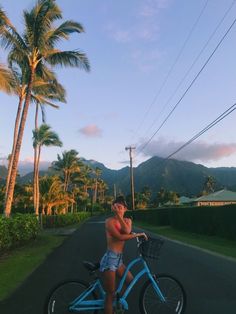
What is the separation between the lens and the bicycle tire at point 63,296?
6637 mm

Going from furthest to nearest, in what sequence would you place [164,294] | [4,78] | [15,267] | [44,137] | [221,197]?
1. [221,197]
2. [44,137]
3. [4,78]
4. [15,267]
5. [164,294]

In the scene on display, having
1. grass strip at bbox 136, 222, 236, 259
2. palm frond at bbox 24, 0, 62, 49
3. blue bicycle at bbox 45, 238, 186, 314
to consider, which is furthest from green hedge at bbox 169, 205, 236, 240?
blue bicycle at bbox 45, 238, 186, 314

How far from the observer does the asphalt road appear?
8234 millimetres

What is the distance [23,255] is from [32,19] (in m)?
15.0

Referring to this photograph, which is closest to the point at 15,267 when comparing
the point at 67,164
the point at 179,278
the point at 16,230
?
the point at 179,278

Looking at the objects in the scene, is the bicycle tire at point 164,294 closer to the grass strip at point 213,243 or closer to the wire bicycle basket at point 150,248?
the wire bicycle basket at point 150,248

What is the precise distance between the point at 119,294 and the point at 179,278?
5.17 m

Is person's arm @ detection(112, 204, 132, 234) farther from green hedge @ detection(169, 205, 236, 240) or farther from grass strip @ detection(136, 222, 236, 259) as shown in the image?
green hedge @ detection(169, 205, 236, 240)

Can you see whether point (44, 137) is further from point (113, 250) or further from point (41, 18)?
point (113, 250)

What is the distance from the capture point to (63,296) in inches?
263

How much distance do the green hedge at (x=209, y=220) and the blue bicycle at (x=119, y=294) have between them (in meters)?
21.2

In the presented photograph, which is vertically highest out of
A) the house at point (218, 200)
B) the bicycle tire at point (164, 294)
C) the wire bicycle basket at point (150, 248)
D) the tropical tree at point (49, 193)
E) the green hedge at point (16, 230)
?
the house at point (218, 200)

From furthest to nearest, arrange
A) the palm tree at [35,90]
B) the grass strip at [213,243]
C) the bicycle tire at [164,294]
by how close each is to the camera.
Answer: the palm tree at [35,90], the grass strip at [213,243], the bicycle tire at [164,294]

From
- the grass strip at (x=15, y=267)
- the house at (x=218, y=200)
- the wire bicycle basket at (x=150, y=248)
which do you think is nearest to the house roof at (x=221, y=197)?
the house at (x=218, y=200)
